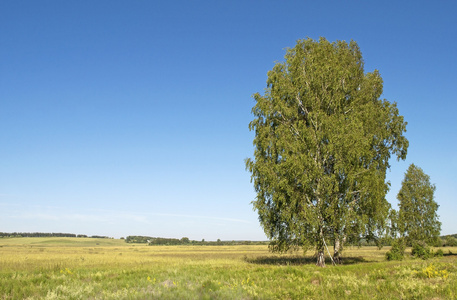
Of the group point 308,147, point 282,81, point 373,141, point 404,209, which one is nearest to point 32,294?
point 308,147

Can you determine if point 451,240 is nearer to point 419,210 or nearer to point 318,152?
point 419,210

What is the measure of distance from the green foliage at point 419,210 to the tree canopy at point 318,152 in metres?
18.8

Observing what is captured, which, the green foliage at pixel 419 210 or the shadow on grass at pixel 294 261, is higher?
the green foliage at pixel 419 210

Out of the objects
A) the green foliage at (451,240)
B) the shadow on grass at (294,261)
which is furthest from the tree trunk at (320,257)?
the green foliage at (451,240)

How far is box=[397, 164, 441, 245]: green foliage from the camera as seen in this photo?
44.2 m

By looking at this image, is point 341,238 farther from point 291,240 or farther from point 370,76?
point 370,76

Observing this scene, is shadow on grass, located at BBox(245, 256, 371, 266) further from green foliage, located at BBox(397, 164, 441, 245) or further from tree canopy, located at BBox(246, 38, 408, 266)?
green foliage, located at BBox(397, 164, 441, 245)

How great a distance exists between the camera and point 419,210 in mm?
45219

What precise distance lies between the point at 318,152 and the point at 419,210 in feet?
94.7

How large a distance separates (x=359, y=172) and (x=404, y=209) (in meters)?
27.3

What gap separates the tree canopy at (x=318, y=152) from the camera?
23.8m

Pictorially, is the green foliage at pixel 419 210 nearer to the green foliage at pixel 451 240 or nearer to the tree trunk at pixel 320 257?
the tree trunk at pixel 320 257

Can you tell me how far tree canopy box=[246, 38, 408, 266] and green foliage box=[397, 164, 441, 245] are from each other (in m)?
18.8

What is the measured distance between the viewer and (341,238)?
24734 mm
